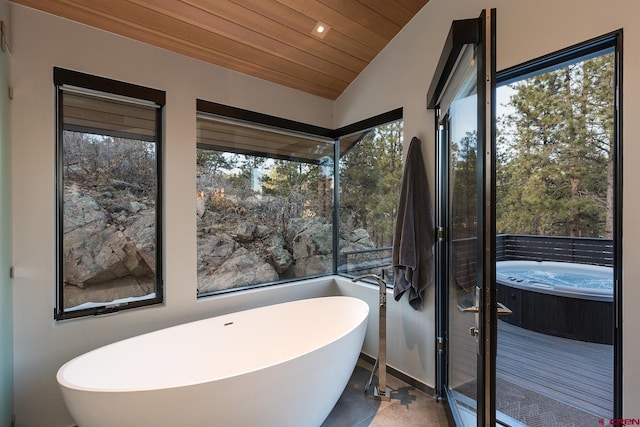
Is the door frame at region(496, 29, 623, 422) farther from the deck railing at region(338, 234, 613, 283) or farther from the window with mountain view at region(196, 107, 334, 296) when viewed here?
the window with mountain view at region(196, 107, 334, 296)

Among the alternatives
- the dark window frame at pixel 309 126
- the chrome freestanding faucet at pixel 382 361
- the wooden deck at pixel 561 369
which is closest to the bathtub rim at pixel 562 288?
the wooden deck at pixel 561 369

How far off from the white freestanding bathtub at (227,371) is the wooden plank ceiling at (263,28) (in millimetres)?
2070

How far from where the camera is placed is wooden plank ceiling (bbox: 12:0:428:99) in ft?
5.95

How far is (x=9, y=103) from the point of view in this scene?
1.63m

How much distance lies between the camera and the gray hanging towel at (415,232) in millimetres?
2133

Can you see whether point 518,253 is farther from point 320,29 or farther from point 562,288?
point 320,29

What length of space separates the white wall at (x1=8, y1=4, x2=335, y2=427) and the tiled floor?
1329 millimetres

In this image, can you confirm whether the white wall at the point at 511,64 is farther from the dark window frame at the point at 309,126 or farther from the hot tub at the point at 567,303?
the hot tub at the point at 567,303

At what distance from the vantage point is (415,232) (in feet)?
7.07

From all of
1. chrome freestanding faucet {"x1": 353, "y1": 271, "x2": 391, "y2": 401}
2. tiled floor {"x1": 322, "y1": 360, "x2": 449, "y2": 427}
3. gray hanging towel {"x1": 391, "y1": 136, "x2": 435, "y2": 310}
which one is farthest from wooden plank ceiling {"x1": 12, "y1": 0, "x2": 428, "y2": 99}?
tiled floor {"x1": 322, "y1": 360, "x2": 449, "y2": 427}

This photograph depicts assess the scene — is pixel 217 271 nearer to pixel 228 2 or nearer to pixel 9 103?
pixel 9 103

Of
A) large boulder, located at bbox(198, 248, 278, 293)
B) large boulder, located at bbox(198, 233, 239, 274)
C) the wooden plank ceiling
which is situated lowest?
large boulder, located at bbox(198, 248, 278, 293)

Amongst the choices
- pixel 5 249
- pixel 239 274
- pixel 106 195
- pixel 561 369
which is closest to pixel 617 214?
pixel 561 369

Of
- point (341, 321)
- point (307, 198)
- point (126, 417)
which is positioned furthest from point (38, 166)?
point (341, 321)
